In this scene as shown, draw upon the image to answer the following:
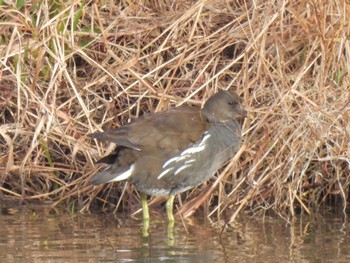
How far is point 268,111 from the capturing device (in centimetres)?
699

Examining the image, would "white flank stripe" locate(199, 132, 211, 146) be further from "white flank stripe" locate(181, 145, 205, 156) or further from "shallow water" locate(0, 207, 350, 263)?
"shallow water" locate(0, 207, 350, 263)

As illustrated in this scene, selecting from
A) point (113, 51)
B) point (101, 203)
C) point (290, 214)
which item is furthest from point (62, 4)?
point (290, 214)

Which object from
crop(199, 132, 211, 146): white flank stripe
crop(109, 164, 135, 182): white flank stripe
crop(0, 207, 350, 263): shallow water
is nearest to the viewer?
crop(0, 207, 350, 263): shallow water

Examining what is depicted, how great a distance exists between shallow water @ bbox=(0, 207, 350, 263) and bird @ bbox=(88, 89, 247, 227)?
0.24 m

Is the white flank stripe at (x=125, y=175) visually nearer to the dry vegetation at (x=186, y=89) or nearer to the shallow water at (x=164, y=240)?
the shallow water at (x=164, y=240)

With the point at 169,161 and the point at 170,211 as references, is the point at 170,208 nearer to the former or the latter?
the point at 170,211

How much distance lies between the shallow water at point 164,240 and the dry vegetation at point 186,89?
0.82 feet

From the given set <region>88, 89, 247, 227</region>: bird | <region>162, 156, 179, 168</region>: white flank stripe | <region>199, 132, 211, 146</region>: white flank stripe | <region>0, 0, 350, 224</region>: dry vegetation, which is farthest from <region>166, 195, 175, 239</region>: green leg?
<region>199, 132, 211, 146</region>: white flank stripe

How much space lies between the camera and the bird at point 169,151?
21.9ft

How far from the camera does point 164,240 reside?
20.4 ft

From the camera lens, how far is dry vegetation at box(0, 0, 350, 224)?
6.96 metres

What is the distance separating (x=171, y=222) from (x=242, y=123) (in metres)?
0.98

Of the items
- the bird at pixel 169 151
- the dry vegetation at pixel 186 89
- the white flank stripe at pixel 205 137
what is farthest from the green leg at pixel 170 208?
the white flank stripe at pixel 205 137

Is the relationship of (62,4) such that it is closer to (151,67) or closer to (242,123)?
(151,67)
